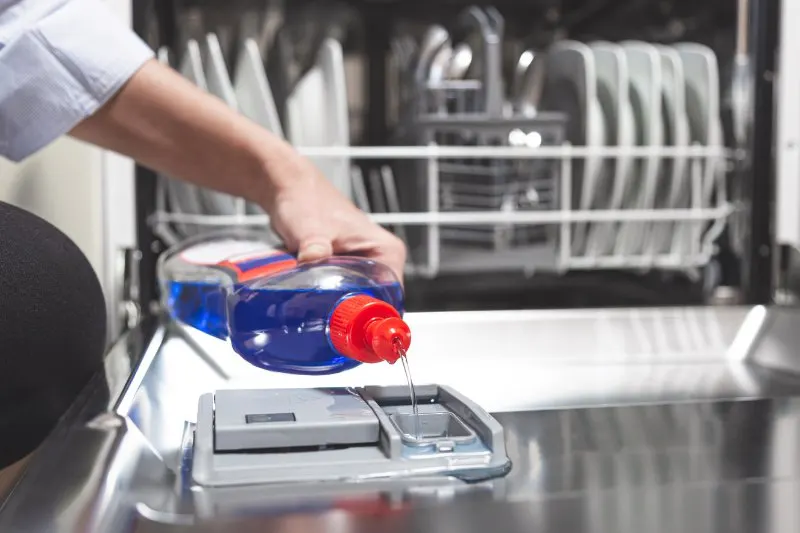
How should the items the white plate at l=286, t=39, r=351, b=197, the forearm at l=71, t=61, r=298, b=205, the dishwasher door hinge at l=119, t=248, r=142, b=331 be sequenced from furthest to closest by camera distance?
the white plate at l=286, t=39, r=351, b=197
the dishwasher door hinge at l=119, t=248, r=142, b=331
the forearm at l=71, t=61, r=298, b=205

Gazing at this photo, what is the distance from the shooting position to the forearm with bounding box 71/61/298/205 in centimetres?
80

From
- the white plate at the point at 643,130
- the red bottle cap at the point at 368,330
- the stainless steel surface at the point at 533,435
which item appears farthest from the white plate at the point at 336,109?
the red bottle cap at the point at 368,330

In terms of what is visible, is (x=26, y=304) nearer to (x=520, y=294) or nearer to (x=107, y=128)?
(x=107, y=128)

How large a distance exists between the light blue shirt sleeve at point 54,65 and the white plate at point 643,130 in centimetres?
65

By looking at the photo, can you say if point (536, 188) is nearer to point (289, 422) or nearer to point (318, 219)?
point (318, 219)

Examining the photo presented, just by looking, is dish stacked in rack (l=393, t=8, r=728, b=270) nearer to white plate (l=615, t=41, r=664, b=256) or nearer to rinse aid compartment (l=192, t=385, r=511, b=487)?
white plate (l=615, t=41, r=664, b=256)

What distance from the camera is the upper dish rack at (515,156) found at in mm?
1022

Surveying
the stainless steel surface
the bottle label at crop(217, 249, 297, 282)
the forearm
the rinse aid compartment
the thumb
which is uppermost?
the forearm

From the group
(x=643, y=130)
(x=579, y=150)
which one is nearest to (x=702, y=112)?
(x=643, y=130)

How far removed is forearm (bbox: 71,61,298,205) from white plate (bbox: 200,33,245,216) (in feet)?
0.49

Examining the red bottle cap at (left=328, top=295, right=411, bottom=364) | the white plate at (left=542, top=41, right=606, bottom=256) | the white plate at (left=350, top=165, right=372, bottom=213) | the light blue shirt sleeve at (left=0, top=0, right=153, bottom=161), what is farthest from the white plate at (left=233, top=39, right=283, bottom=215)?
the red bottle cap at (left=328, top=295, right=411, bottom=364)

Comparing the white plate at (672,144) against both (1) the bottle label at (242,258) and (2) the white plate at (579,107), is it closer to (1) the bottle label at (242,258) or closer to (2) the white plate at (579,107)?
(2) the white plate at (579,107)

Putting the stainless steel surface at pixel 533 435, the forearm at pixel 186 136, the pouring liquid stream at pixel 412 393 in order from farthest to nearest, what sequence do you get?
the forearm at pixel 186 136, the pouring liquid stream at pixel 412 393, the stainless steel surface at pixel 533 435

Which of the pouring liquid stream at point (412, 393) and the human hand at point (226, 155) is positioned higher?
the human hand at point (226, 155)
